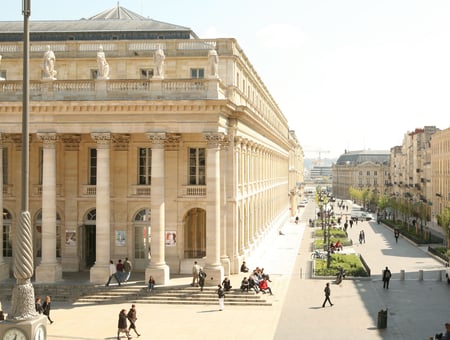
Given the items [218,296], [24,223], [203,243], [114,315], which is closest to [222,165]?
[203,243]

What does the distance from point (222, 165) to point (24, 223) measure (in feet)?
76.6

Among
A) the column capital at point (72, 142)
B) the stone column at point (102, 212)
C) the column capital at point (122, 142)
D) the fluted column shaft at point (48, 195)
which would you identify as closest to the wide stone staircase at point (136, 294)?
the stone column at point (102, 212)

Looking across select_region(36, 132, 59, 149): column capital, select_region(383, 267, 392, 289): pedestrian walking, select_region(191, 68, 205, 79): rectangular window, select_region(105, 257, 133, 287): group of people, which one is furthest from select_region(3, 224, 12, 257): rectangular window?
select_region(383, 267, 392, 289): pedestrian walking

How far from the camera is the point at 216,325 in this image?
27828 mm

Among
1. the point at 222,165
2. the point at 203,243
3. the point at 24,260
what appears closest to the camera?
the point at 24,260

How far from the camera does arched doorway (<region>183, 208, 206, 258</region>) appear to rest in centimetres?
3941

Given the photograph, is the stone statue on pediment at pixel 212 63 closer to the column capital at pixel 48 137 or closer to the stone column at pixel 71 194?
the column capital at pixel 48 137

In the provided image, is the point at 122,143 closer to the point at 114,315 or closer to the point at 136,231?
the point at 136,231

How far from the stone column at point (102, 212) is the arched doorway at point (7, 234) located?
8.42 m

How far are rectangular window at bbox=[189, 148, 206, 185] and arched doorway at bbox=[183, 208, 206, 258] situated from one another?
239cm

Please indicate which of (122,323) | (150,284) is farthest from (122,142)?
(122,323)

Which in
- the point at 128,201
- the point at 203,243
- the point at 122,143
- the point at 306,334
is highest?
the point at 122,143

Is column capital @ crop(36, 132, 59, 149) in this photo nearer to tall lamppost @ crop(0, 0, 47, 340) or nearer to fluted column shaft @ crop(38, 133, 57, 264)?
fluted column shaft @ crop(38, 133, 57, 264)

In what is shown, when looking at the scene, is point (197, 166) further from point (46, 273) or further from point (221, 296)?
point (46, 273)
